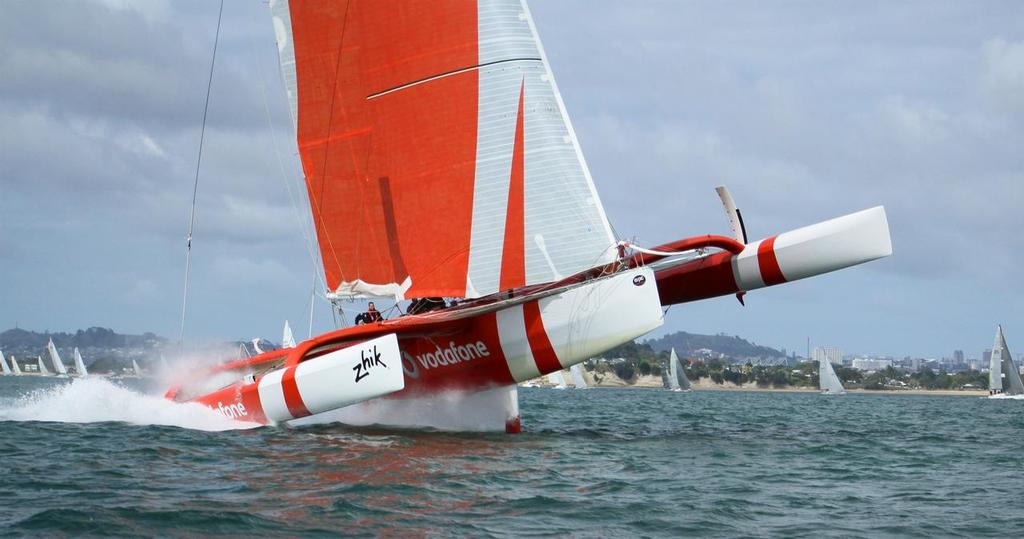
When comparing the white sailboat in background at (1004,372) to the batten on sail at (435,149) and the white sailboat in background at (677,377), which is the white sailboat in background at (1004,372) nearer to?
the white sailboat in background at (677,377)

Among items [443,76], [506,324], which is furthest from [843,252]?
[443,76]

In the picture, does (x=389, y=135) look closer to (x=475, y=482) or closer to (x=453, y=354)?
(x=453, y=354)

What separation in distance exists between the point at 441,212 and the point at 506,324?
4.78ft

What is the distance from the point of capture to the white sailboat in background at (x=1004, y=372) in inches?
1929

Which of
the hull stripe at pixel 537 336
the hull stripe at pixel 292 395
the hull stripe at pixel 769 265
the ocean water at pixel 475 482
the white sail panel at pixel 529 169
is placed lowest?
the ocean water at pixel 475 482

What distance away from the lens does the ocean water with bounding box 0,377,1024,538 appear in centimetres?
668

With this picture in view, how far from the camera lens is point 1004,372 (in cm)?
4997

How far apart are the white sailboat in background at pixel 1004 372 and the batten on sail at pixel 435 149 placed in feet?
138

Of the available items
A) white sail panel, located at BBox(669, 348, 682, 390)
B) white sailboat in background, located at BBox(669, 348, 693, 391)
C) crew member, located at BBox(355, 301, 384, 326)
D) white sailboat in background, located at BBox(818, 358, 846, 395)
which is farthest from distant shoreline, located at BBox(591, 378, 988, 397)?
crew member, located at BBox(355, 301, 384, 326)

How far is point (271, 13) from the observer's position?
14.1 m

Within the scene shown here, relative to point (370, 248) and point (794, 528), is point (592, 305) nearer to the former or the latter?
point (370, 248)

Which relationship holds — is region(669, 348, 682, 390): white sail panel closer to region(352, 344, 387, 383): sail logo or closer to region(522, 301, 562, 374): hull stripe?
region(522, 301, 562, 374): hull stripe

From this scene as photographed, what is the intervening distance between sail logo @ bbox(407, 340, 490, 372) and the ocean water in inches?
34.3

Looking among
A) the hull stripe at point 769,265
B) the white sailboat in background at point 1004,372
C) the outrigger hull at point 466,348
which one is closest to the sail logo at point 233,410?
the outrigger hull at point 466,348
